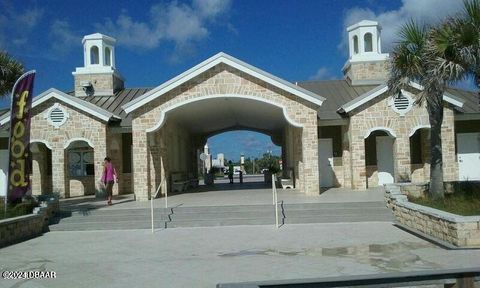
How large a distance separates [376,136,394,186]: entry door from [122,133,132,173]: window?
10.8m

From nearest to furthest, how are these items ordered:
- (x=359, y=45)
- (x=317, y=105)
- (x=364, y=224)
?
(x=364, y=224)
(x=317, y=105)
(x=359, y=45)

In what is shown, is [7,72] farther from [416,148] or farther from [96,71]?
[416,148]

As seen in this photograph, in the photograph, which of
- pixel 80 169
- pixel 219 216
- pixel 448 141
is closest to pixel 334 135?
pixel 448 141

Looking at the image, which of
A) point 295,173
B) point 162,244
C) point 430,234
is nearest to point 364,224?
point 430,234

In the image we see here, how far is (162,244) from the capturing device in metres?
11.7

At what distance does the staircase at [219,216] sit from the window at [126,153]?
7151 mm

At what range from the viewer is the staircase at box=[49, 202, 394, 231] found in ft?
47.9

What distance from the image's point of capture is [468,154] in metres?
22.1

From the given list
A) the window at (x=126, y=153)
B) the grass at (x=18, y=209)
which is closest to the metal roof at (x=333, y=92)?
the window at (x=126, y=153)

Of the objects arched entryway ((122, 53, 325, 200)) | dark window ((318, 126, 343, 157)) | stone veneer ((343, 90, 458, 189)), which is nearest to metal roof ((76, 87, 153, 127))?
arched entryway ((122, 53, 325, 200))

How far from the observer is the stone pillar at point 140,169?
1856 centimetres

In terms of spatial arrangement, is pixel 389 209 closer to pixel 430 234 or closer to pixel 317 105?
pixel 430 234

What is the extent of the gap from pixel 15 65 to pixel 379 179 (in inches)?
582

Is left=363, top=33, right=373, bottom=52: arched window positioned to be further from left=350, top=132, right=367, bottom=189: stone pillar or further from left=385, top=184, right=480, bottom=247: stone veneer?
left=385, top=184, right=480, bottom=247: stone veneer
